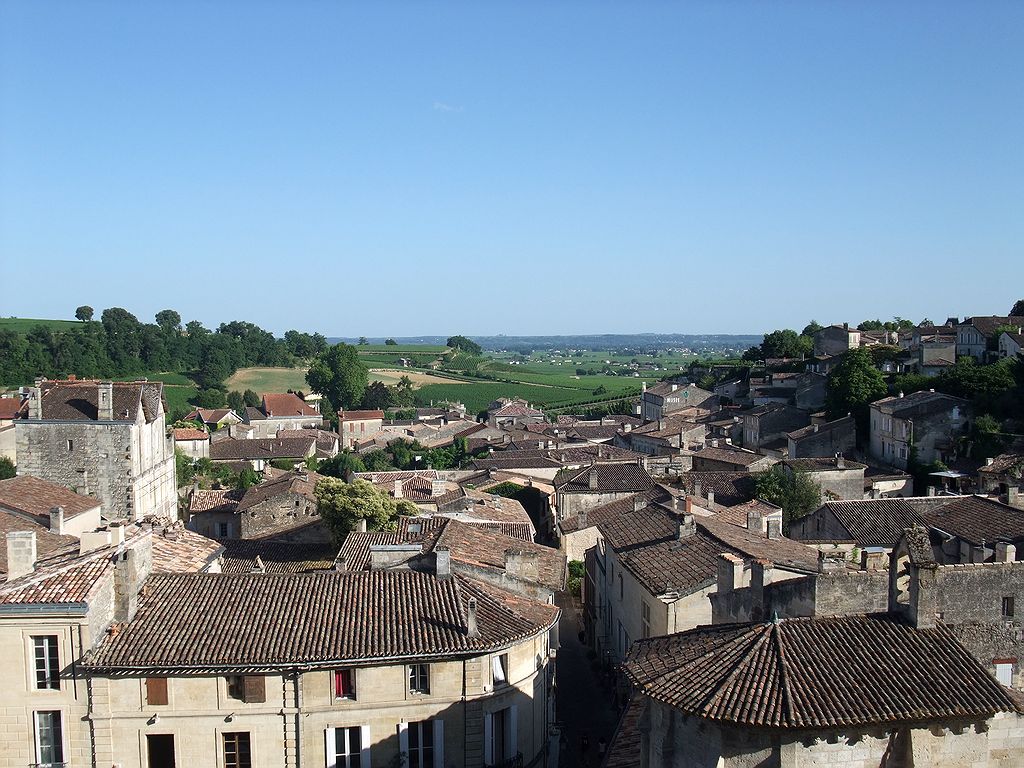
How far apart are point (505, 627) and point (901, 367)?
199ft

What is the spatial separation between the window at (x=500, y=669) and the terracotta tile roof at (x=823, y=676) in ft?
17.4

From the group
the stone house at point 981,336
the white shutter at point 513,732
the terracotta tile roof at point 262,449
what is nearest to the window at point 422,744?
the white shutter at point 513,732

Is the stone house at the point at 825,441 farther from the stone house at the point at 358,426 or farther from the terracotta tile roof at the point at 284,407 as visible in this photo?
the terracotta tile roof at the point at 284,407

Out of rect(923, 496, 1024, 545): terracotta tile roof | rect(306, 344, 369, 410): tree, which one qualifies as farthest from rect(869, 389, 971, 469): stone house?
rect(306, 344, 369, 410): tree

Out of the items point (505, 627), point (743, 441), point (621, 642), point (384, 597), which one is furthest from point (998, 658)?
point (743, 441)

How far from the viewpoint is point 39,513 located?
38.7 metres

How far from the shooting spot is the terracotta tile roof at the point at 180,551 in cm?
2639

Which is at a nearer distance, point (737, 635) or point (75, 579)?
point (737, 635)

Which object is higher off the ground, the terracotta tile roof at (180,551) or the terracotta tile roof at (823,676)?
the terracotta tile roof at (823,676)

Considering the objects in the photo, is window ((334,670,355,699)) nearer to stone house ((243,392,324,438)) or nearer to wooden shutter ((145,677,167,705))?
wooden shutter ((145,677,167,705))

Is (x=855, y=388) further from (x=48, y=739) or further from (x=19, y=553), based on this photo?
(x=48, y=739)

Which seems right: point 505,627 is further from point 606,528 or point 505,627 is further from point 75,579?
point 606,528

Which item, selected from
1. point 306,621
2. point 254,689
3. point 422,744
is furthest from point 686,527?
point 254,689

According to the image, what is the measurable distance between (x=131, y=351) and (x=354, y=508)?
126297 millimetres
